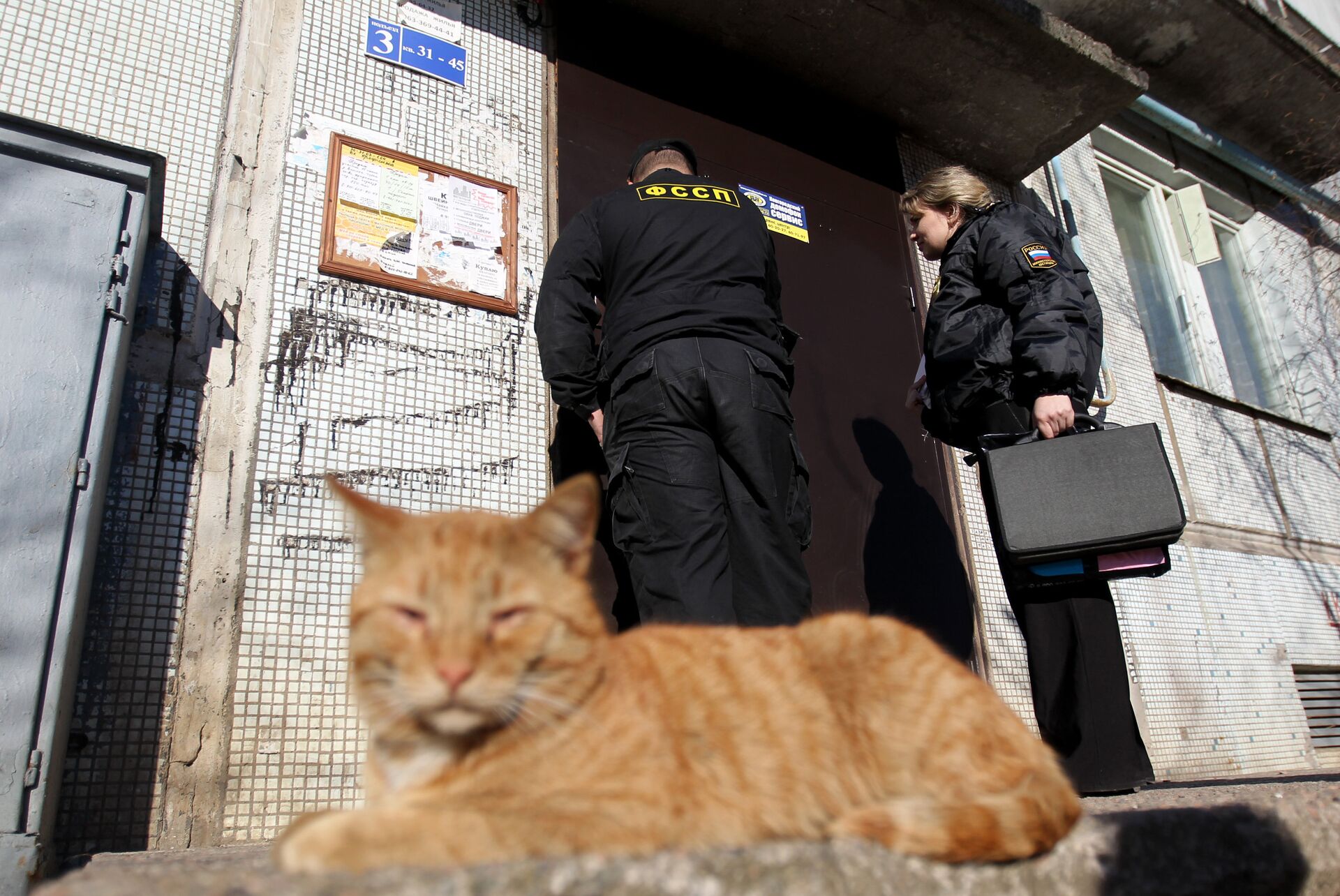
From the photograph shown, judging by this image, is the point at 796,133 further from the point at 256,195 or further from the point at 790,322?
the point at 256,195

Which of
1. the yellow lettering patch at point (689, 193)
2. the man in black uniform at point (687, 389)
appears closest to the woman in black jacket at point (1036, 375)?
the man in black uniform at point (687, 389)

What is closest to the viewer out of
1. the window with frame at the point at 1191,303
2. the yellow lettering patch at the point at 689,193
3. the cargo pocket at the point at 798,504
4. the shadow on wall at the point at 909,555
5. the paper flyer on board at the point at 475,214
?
the cargo pocket at the point at 798,504

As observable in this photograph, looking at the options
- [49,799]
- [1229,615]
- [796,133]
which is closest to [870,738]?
[49,799]

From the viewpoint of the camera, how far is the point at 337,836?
88 cm

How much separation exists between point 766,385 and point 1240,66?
7145 millimetres

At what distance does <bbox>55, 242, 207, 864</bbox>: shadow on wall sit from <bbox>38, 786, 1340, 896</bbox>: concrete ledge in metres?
0.76

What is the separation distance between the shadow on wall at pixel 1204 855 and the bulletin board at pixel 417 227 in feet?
9.74

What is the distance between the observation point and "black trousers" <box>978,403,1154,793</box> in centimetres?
234

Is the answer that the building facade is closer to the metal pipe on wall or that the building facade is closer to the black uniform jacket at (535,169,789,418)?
the metal pipe on wall

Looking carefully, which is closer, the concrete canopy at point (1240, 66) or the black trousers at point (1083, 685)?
the black trousers at point (1083, 685)

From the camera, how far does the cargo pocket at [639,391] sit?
7.95ft

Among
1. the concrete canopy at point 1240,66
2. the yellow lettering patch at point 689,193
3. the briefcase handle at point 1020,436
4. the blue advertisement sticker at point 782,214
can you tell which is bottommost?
the briefcase handle at point 1020,436

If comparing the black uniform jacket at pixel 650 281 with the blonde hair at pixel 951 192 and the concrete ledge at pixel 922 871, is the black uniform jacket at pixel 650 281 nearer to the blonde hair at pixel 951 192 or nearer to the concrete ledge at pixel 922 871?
the blonde hair at pixel 951 192

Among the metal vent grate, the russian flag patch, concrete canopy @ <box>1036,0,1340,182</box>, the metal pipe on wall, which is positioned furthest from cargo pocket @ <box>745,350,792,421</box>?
the metal pipe on wall
